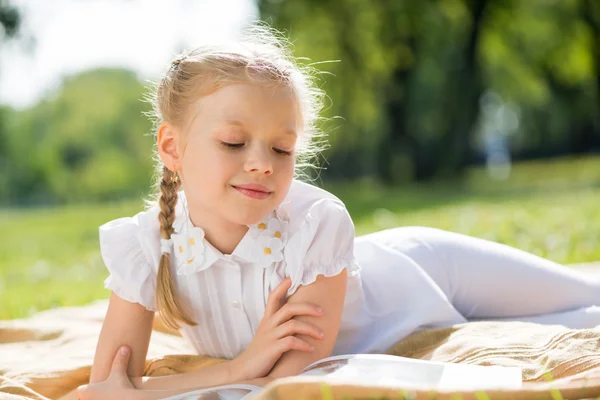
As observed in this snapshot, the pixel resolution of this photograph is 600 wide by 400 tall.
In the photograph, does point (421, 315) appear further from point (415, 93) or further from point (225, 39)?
point (415, 93)

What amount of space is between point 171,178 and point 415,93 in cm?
2098

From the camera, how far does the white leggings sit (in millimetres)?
2928

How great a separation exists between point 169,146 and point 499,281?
1.53 metres

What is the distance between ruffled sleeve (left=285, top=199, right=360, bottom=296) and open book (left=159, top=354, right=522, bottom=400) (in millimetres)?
308

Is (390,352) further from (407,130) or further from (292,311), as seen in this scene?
(407,130)

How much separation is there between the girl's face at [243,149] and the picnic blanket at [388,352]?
0.71 m

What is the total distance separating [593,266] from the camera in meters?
4.13

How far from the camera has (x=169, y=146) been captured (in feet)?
7.89

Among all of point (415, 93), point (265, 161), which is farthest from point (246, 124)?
point (415, 93)

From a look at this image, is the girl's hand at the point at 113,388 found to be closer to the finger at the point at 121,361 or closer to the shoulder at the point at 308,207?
the finger at the point at 121,361

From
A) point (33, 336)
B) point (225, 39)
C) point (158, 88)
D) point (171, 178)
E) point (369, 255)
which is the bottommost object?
point (33, 336)

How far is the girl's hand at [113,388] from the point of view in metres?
2.21

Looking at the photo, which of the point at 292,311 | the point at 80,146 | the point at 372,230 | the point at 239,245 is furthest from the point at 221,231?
the point at 80,146

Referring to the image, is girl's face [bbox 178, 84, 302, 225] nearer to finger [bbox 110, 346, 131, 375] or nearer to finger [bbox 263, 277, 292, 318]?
finger [bbox 263, 277, 292, 318]
